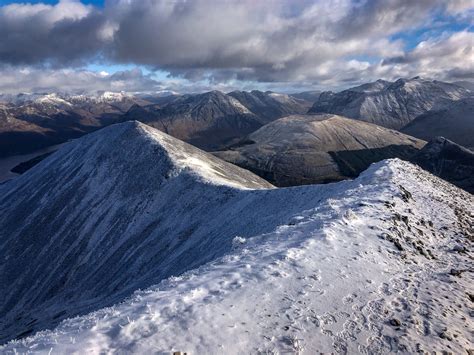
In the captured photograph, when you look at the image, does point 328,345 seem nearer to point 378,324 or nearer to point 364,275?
point 378,324

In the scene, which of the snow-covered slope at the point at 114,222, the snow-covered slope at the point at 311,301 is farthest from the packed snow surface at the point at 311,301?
the snow-covered slope at the point at 114,222

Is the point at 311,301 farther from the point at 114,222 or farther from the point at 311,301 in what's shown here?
the point at 114,222

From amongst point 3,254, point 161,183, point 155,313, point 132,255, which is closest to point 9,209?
point 3,254

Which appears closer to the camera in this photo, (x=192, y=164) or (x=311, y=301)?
(x=311, y=301)

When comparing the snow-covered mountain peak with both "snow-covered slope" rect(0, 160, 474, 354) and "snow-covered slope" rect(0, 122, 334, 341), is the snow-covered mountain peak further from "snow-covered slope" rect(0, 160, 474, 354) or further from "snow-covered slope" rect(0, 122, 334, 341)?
"snow-covered slope" rect(0, 160, 474, 354)

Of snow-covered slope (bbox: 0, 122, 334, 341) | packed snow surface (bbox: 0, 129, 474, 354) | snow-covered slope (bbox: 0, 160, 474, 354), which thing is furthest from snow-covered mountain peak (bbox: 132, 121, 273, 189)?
snow-covered slope (bbox: 0, 160, 474, 354)

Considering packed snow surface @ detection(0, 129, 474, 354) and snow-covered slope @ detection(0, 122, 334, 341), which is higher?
packed snow surface @ detection(0, 129, 474, 354)

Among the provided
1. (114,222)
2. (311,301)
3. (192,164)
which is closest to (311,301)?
(311,301)
